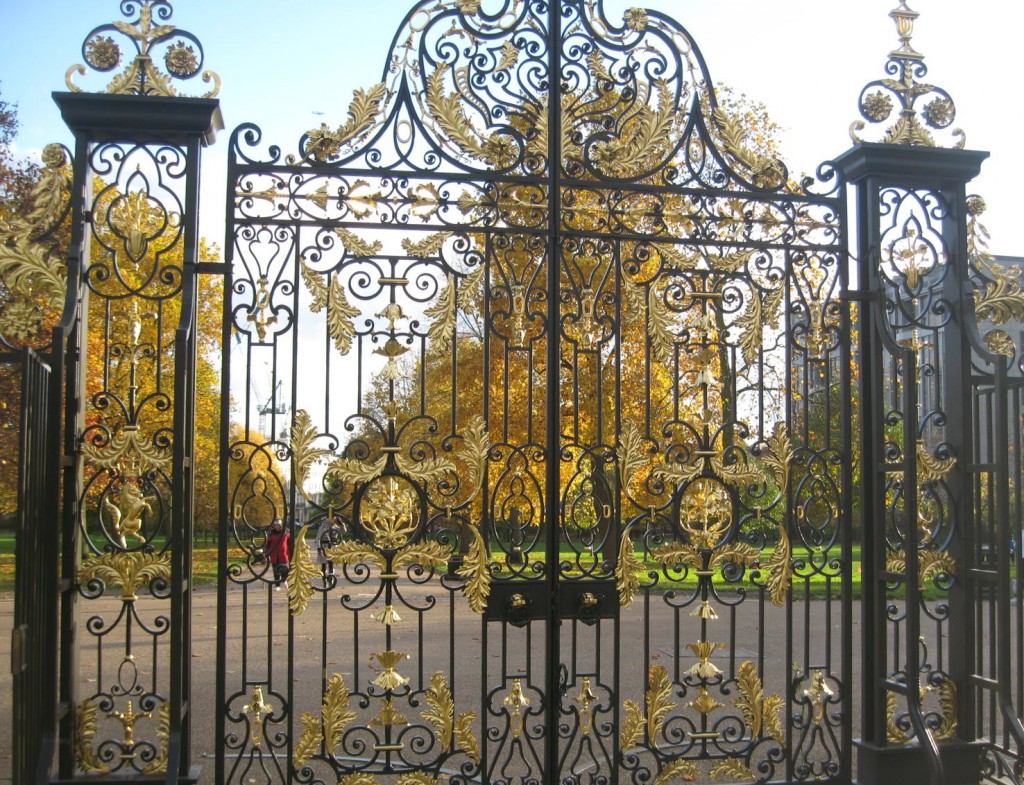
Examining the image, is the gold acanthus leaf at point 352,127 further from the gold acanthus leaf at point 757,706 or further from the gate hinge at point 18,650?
the gold acanthus leaf at point 757,706

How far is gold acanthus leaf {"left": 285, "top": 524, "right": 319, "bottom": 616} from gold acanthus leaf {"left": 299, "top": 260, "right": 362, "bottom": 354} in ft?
3.05

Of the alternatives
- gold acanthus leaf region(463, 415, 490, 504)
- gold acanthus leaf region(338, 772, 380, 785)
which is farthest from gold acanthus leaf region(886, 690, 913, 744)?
gold acanthus leaf region(338, 772, 380, 785)

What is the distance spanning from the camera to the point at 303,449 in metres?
4.72

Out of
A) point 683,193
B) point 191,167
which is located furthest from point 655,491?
point 191,167

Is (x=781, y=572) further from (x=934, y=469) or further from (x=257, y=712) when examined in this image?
(x=257, y=712)

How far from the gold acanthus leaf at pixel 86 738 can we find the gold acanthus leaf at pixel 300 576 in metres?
0.98

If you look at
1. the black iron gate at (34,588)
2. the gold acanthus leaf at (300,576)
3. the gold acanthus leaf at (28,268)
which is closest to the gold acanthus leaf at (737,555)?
the gold acanthus leaf at (300,576)

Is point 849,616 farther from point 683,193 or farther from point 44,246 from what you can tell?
point 44,246

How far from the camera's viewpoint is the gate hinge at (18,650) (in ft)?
12.6

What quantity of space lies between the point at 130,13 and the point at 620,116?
2.47 m

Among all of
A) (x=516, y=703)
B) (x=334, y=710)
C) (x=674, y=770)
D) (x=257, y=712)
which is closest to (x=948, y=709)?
(x=674, y=770)

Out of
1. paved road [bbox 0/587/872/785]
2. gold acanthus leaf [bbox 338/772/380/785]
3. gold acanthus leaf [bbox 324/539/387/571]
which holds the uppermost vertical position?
gold acanthus leaf [bbox 324/539/387/571]

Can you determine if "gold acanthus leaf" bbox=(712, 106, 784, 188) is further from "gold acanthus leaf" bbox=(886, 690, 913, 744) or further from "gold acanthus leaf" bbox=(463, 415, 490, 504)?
"gold acanthus leaf" bbox=(886, 690, 913, 744)

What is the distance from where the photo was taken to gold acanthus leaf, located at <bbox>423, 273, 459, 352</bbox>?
192 inches
